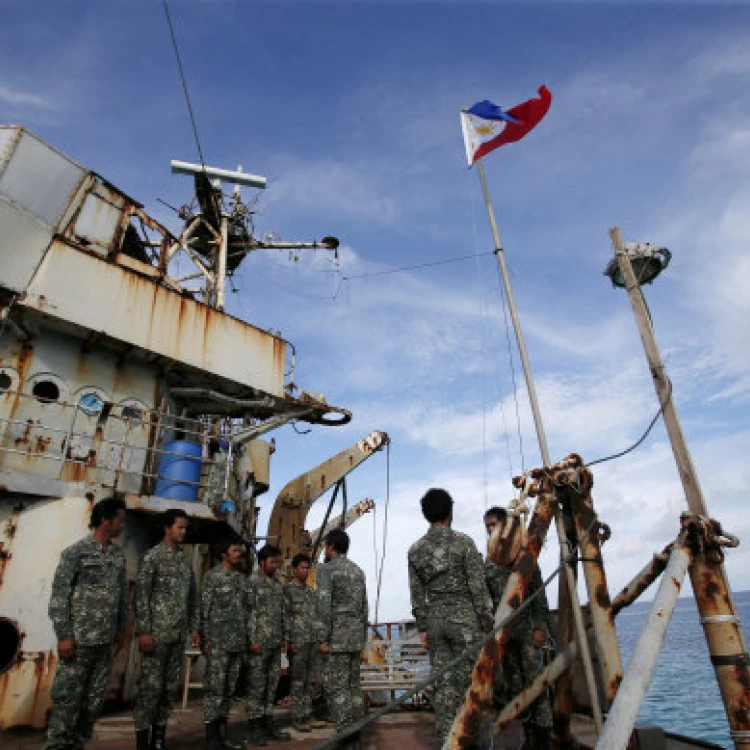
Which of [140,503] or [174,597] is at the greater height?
[140,503]

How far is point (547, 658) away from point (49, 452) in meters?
7.20

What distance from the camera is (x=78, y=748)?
13.6ft

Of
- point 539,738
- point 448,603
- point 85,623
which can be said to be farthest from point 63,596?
point 539,738

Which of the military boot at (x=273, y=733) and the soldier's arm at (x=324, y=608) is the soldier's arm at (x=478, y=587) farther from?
the military boot at (x=273, y=733)

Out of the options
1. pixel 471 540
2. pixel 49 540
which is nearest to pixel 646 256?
pixel 471 540

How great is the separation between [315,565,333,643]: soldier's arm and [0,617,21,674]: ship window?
3502mm

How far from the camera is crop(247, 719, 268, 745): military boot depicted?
5.24m

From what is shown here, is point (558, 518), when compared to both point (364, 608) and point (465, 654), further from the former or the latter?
point (364, 608)

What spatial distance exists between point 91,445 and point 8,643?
2.75m

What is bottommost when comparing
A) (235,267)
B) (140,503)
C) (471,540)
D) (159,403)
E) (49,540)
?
(471,540)

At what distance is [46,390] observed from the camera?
27.0 feet

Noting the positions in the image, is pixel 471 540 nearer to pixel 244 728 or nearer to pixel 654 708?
pixel 244 728

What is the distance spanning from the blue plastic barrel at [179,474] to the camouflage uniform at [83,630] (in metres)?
3.18

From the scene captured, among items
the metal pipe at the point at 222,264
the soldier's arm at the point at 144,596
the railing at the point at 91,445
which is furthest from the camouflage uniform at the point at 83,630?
the metal pipe at the point at 222,264
